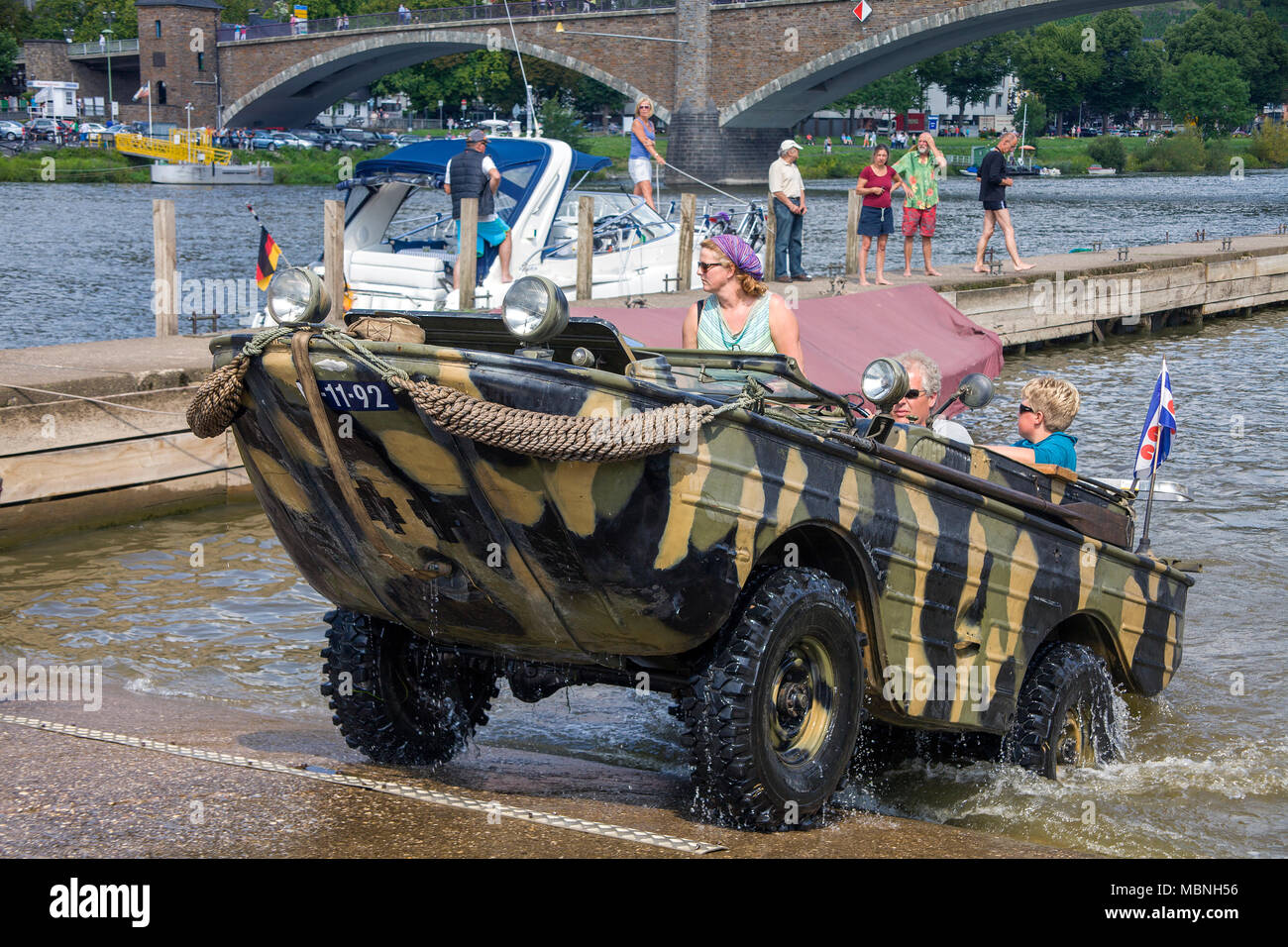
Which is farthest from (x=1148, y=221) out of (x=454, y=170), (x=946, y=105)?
(x=946, y=105)

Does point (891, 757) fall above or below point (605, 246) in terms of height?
below

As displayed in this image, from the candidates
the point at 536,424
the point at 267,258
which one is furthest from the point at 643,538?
the point at 267,258

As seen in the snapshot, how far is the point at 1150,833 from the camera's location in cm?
597

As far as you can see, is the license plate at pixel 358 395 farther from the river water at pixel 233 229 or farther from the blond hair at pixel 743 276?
the river water at pixel 233 229

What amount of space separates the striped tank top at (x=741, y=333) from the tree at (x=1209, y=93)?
109961 mm

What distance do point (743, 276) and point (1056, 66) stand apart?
11845cm

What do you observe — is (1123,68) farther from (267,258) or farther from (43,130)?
(267,258)

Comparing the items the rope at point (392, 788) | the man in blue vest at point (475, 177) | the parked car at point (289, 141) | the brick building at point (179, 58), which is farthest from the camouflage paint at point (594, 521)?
the brick building at point (179, 58)

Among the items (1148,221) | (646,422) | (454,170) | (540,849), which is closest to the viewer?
(646,422)

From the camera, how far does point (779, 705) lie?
4.88 m

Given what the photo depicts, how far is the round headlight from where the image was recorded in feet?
16.6

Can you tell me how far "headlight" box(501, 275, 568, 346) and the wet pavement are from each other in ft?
5.01

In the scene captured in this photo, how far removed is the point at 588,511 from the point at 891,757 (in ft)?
9.17

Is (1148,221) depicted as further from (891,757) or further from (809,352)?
(891,757)
